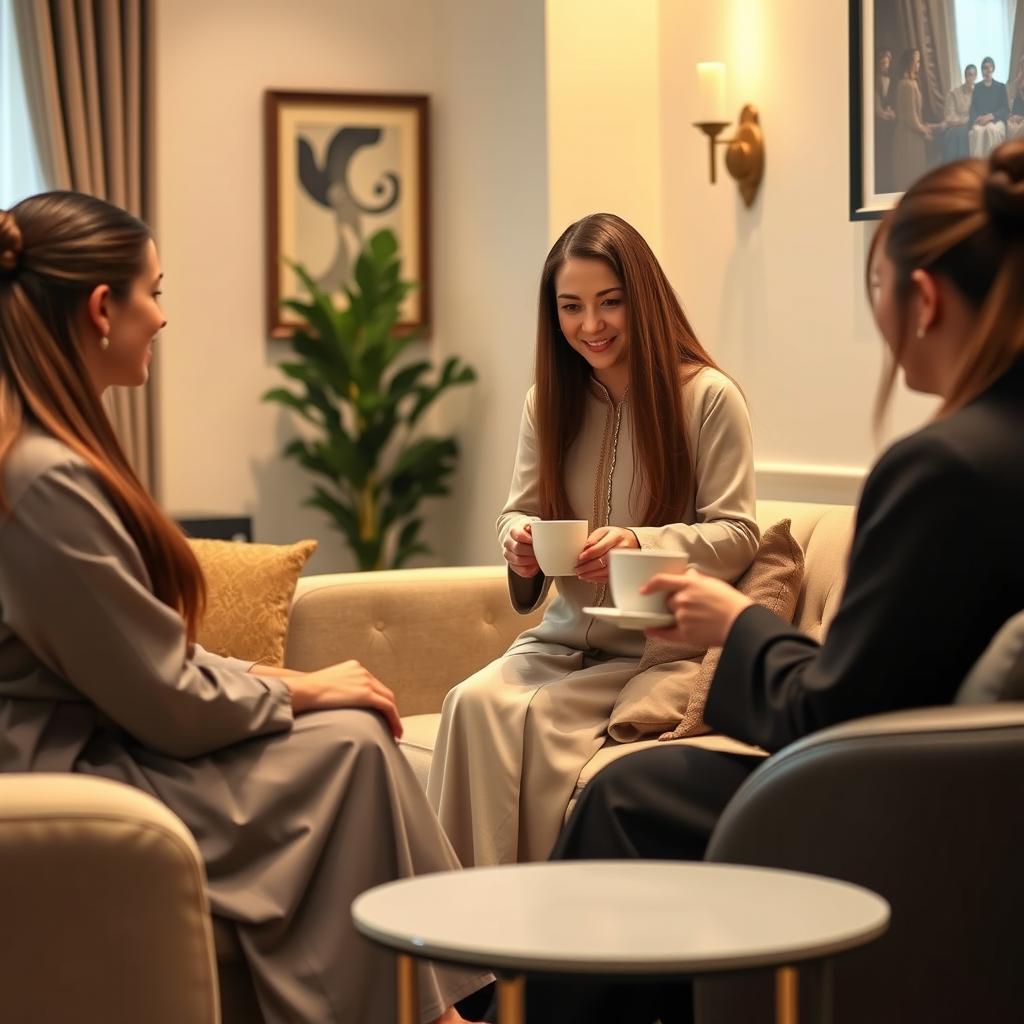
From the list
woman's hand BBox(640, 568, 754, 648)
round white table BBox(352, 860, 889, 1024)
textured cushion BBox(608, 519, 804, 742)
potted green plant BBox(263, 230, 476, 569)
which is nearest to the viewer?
round white table BBox(352, 860, 889, 1024)

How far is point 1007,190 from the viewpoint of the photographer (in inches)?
69.4

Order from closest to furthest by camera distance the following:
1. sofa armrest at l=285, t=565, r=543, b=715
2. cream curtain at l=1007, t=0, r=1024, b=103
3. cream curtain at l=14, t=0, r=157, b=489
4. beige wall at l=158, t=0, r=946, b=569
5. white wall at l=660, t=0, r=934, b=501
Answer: cream curtain at l=1007, t=0, r=1024, b=103 < sofa armrest at l=285, t=565, r=543, b=715 < white wall at l=660, t=0, r=934, b=501 < beige wall at l=158, t=0, r=946, b=569 < cream curtain at l=14, t=0, r=157, b=489

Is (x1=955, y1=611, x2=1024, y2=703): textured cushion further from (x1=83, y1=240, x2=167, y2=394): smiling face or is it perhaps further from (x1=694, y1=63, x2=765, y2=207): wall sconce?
(x1=694, y1=63, x2=765, y2=207): wall sconce

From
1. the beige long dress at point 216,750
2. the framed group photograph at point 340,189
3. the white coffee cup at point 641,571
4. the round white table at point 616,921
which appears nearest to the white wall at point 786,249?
the framed group photograph at point 340,189

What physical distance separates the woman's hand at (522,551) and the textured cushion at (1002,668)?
1.39 m

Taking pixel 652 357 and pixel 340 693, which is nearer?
pixel 340 693

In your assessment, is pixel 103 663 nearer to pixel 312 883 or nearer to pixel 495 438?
pixel 312 883

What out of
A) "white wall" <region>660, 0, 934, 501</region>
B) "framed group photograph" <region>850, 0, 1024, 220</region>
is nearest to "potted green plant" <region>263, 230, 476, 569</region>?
"white wall" <region>660, 0, 934, 501</region>

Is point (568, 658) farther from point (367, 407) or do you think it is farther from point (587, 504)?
point (367, 407)

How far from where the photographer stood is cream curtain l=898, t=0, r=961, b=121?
3.58 m

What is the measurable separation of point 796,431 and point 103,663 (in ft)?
8.26

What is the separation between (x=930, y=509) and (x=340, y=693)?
1.01 meters

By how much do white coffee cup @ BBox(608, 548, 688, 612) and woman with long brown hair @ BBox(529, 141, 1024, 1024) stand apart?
88mm

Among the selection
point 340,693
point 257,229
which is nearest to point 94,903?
point 340,693
